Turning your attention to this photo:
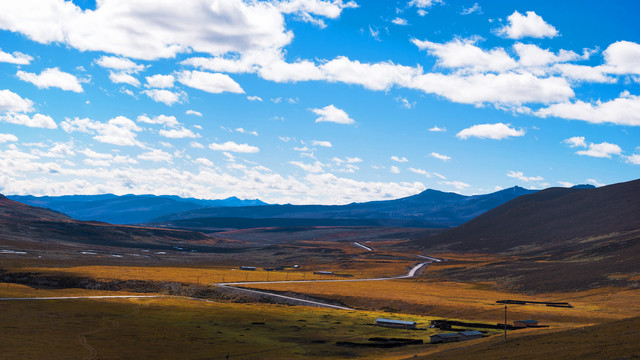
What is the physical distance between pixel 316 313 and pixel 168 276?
56.1 meters

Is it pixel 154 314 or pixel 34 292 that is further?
pixel 34 292

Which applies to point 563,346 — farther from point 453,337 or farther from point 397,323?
point 397,323

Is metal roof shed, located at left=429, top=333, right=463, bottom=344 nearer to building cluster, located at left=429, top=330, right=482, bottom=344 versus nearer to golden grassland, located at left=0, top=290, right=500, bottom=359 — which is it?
building cluster, located at left=429, top=330, right=482, bottom=344

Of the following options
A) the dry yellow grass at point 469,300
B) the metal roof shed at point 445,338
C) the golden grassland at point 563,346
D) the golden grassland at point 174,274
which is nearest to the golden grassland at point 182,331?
the metal roof shed at point 445,338

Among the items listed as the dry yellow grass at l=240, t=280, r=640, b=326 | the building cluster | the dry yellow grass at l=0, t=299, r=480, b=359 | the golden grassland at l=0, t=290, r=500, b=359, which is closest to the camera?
the dry yellow grass at l=0, t=299, r=480, b=359

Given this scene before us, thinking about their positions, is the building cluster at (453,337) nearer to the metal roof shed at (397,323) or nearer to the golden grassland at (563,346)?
the golden grassland at (563,346)

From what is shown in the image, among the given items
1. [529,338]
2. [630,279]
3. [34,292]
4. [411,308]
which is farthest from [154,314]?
[630,279]

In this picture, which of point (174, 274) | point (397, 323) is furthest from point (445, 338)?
point (174, 274)

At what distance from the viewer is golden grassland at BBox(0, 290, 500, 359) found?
65.6 meters

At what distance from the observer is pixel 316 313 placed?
3861 inches

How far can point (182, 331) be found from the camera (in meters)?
77.9

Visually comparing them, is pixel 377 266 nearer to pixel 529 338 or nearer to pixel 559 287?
pixel 559 287

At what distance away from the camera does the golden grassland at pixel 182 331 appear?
215ft

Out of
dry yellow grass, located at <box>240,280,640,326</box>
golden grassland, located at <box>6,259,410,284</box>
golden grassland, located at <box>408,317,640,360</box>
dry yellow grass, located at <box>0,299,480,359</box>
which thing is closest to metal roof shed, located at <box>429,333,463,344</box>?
dry yellow grass, located at <box>0,299,480,359</box>
